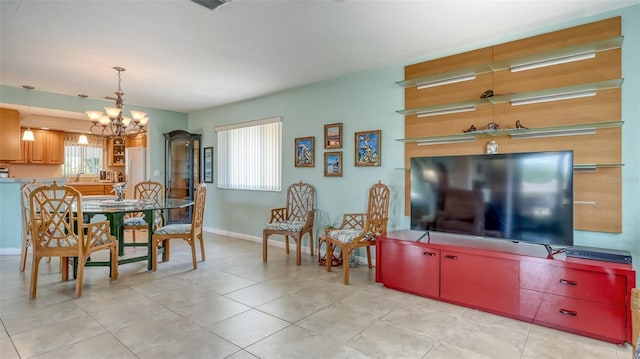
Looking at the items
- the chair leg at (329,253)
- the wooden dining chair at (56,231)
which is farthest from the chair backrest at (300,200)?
the wooden dining chair at (56,231)

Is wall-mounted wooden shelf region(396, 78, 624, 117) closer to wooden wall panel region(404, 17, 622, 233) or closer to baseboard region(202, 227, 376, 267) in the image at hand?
wooden wall panel region(404, 17, 622, 233)

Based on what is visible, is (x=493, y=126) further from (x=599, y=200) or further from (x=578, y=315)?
(x=578, y=315)

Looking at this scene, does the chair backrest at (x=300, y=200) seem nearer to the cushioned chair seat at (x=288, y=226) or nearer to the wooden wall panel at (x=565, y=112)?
the cushioned chair seat at (x=288, y=226)

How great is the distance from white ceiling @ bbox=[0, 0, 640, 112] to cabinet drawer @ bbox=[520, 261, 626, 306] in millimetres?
2066

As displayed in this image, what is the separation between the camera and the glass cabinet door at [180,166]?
658 centimetres

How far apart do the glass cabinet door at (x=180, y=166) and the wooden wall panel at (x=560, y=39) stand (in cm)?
555

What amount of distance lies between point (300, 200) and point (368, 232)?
1.49 m

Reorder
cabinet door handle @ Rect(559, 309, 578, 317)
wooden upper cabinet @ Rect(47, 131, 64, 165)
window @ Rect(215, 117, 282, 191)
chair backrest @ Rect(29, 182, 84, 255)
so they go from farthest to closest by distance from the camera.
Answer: wooden upper cabinet @ Rect(47, 131, 64, 165)
window @ Rect(215, 117, 282, 191)
chair backrest @ Rect(29, 182, 84, 255)
cabinet door handle @ Rect(559, 309, 578, 317)

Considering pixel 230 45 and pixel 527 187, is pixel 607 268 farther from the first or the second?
pixel 230 45

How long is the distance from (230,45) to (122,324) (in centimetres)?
272

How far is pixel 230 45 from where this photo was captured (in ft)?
11.0

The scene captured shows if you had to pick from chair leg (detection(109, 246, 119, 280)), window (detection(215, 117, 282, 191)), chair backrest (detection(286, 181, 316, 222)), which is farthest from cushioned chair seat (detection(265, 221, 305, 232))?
chair leg (detection(109, 246, 119, 280))

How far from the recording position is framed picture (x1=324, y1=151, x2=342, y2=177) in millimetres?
4465

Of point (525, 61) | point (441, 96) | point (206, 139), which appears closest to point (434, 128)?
point (441, 96)
